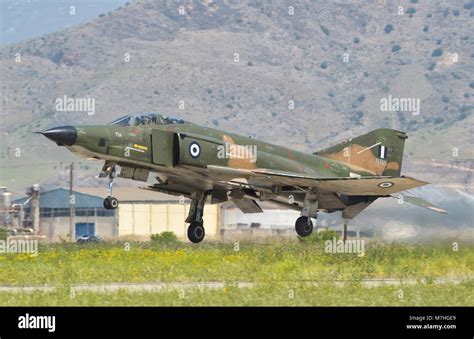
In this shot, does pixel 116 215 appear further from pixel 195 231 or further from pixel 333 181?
pixel 333 181

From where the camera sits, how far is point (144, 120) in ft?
87.5

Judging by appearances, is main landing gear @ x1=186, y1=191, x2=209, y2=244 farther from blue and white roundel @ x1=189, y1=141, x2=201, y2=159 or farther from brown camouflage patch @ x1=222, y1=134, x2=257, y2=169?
blue and white roundel @ x1=189, y1=141, x2=201, y2=159

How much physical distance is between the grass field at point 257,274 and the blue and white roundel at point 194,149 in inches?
110

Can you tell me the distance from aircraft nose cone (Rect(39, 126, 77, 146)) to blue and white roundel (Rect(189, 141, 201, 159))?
3.34 meters

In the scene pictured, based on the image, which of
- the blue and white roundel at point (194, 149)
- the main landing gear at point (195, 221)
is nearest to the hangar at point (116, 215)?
the main landing gear at point (195, 221)

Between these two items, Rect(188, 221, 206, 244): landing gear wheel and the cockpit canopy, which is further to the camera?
Rect(188, 221, 206, 244): landing gear wheel

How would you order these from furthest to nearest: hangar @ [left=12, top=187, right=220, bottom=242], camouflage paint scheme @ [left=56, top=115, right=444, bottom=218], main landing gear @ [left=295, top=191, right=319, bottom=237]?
hangar @ [left=12, top=187, right=220, bottom=242] → main landing gear @ [left=295, top=191, right=319, bottom=237] → camouflage paint scheme @ [left=56, top=115, right=444, bottom=218]

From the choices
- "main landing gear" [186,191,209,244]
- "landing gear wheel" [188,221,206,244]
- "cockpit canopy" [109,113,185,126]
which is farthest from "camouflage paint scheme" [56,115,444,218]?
"landing gear wheel" [188,221,206,244]

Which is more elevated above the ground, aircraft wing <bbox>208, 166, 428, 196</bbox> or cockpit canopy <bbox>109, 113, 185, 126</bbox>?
cockpit canopy <bbox>109, 113, 185, 126</bbox>

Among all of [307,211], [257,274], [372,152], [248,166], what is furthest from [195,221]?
[372,152]

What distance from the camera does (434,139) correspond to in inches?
7062

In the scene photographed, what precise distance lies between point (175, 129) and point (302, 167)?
4616 millimetres

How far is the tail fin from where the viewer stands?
105ft

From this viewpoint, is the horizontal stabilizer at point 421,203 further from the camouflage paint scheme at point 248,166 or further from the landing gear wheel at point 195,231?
the landing gear wheel at point 195,231
